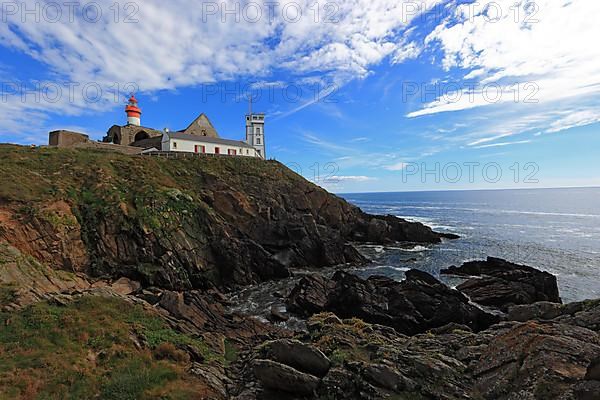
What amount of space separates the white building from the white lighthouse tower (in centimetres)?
413

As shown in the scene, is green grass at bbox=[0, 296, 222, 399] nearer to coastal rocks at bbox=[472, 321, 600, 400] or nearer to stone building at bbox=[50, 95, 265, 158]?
coastal rocks at bbox=[472, 321, 600, 400]

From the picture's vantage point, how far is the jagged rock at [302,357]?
11.6 m

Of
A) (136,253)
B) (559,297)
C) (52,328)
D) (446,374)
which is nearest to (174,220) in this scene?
(136,253)

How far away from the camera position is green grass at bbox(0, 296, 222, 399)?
10.5 m

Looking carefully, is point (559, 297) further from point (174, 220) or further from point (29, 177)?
point (29, 177)

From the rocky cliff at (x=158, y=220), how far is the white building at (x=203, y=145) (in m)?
6.18

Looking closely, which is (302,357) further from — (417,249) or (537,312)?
(417,249)

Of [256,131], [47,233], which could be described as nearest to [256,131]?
[256,131]

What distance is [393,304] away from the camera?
86.6 ft

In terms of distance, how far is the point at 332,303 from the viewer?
89.6ft

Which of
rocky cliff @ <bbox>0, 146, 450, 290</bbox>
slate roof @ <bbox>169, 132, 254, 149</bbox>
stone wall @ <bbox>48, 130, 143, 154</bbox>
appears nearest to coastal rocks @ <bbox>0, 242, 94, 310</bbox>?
rocky cliff @ <bbox>0, 146, 450, 290</bbox>

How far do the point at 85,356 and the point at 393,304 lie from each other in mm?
21495

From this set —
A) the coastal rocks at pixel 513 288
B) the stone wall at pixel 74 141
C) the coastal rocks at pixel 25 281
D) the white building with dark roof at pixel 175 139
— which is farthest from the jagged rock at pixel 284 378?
the white building with dark roof at pixel 175 139

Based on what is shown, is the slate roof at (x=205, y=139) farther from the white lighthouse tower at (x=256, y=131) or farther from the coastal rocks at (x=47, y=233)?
the coastal rocks at (x=47, y=233)
